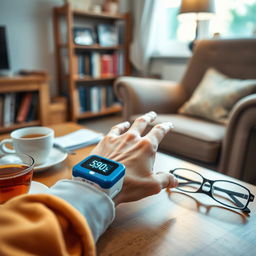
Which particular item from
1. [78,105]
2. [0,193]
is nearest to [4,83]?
[78,105]

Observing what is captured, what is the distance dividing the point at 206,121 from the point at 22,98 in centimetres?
171

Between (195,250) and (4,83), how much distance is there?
82.7 inches

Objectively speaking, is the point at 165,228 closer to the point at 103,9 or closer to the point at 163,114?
the point at 163,114

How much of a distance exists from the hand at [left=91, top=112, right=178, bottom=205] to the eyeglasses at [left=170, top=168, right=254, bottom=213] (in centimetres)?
13

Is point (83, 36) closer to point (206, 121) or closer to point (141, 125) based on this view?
point (206, 121)

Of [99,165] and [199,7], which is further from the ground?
[199,7]

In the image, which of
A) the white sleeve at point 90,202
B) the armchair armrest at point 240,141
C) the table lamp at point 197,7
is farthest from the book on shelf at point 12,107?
the white sleeve at point 90,202

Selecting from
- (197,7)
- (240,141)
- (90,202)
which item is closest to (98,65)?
(197,7)

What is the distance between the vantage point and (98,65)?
2.83 metres

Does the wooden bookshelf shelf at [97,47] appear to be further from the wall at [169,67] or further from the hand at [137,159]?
the hand at [137,159]

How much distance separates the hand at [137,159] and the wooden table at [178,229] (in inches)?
2.2

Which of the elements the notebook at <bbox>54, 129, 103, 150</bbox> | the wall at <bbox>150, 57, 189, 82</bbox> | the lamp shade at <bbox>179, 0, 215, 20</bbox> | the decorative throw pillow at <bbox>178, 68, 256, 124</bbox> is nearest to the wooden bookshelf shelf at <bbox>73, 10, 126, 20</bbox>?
the wall at <bbox>150, 57, 189, 82</bbox>

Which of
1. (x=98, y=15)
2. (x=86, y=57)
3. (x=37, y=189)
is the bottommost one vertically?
(x=37, y=189)

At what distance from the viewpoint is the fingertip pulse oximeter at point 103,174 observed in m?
0.42
